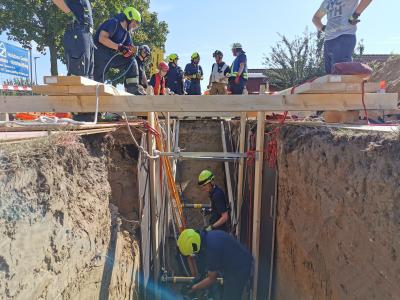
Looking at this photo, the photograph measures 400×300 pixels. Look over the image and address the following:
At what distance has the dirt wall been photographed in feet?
7.01

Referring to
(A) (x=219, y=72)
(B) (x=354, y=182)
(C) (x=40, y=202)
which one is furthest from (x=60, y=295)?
(A) (x=219, y=72)

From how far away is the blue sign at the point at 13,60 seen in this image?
1102 cm

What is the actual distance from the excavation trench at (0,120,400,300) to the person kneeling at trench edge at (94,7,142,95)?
4.12 feet

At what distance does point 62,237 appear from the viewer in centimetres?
231

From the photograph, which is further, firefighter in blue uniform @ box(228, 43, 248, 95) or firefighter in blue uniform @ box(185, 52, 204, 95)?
firefighter in blue uniform @ box(185, 52, 204, 95)

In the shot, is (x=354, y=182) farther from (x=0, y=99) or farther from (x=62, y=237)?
(x=0, y=99)

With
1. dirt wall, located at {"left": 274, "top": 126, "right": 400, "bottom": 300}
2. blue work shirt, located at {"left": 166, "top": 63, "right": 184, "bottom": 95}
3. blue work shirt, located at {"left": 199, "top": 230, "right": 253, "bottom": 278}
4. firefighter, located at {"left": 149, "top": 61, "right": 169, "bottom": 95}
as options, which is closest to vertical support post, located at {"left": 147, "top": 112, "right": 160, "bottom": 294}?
blue work shirt, located at {"left": 199, "top": 230, "right": 253, "bottom": 278}

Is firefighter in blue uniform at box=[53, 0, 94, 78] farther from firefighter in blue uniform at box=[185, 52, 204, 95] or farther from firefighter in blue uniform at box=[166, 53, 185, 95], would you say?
firefighter in blue uniform at box=[185, 52, 204, 95]

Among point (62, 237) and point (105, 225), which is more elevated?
point (62, 237)

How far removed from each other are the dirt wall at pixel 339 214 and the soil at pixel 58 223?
5.93ft

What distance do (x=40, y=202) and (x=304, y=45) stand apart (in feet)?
64.9

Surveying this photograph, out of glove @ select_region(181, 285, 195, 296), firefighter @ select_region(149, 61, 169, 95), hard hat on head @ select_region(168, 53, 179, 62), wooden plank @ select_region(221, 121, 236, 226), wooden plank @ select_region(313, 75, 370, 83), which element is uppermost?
hard hat on head @ select_region(168, 53, 179, 62)

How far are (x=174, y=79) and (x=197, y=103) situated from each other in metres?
5.41

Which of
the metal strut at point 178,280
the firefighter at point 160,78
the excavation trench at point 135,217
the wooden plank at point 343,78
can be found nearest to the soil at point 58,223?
the excavation trench at point 135,217
